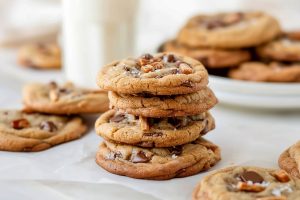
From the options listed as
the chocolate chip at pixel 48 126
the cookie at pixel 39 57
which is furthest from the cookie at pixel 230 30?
the chocolate chip at pixel 48 126

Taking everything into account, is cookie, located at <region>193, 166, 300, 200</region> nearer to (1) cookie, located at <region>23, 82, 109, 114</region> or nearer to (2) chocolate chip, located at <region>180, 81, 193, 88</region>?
(2) chocolate chip, located at <region>180, 81, 193, 88</region>

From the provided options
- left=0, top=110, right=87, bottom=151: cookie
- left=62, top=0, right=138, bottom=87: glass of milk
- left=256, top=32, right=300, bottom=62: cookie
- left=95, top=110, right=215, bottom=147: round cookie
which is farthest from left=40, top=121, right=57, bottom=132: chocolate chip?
left=256, top=32, right=300, bottom=62: cookie

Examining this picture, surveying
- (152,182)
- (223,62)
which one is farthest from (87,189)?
(223,62)

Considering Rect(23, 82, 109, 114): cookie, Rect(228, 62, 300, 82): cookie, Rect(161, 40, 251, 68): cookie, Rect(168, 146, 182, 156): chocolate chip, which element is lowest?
Rect(168, 146, 182, 156): chocolate chip

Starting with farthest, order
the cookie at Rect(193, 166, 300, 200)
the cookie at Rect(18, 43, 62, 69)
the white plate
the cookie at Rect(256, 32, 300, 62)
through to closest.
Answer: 1. the cookie at Rect(18, 43, 62, 69)
2. the cookie at Rect(256, 32, 300, 62)
3. the white plate
4. the cookie at Rect(193, 166, 300, 200)

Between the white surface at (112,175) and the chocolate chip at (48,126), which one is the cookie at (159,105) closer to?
the white surface at (112,175)

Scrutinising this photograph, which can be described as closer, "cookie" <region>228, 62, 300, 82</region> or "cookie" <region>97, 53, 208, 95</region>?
"cookie" <region>97, 53, 208, 95</region>

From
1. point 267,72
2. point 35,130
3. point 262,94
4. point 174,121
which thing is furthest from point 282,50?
point 35,130
